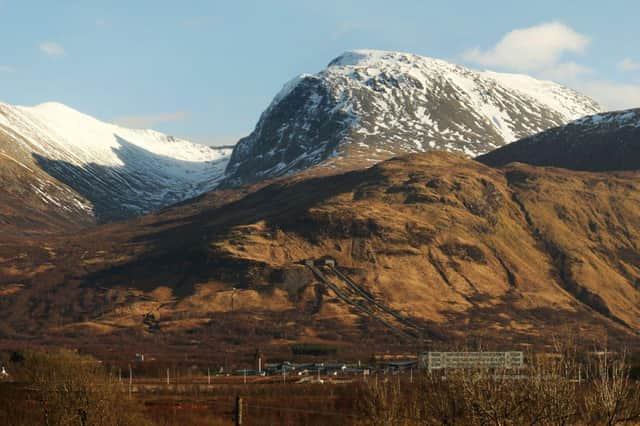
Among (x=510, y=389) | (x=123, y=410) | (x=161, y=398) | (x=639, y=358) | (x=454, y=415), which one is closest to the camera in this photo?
(x=510, y=389)

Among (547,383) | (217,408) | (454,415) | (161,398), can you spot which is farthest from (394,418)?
(161,398)

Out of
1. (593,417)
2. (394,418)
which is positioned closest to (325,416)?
(394,418)

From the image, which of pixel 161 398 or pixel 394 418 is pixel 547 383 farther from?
pixel 161 398

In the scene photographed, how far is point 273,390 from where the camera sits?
166 metres

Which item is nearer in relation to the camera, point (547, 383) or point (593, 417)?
point (547, 383)

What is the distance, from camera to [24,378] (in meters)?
156

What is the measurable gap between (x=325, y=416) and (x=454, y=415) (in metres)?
61.5

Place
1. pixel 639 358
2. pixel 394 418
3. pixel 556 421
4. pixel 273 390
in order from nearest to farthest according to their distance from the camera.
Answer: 1. pixel 556 421
2. pixel 394 418
3. pixel 273 390
4. pixel 639 358

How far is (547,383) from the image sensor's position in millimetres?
62094

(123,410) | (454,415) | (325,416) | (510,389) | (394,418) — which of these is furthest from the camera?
(325,416)

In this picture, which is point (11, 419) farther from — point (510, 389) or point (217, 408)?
point (510, 389)

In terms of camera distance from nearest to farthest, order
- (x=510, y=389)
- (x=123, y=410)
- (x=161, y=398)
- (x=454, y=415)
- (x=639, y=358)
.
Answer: (x=510, y=389) < (x=454, y=415) < (x=123, y=410) < (x=161, y=398) < (x=639, y=358)

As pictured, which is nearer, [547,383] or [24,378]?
[547,383]

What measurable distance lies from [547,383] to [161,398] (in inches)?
3985
